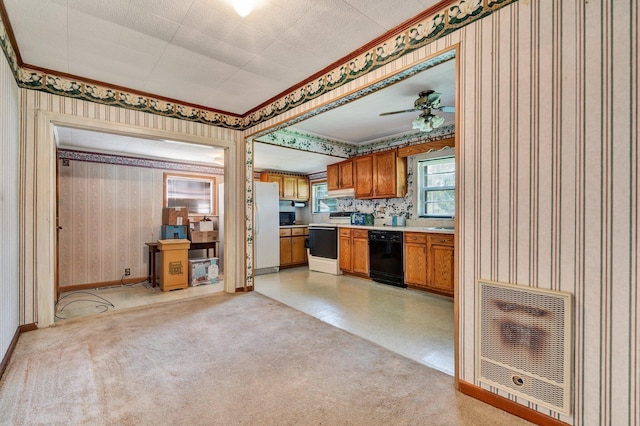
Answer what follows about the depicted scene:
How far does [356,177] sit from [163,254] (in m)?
3.67

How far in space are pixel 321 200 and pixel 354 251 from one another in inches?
92.9

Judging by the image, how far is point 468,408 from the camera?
1.74 m

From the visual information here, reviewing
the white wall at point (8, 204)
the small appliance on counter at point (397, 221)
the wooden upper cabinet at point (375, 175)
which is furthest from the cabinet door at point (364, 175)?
the white wall at point (8, 204)

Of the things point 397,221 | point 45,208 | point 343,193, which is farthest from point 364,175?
point 45,208

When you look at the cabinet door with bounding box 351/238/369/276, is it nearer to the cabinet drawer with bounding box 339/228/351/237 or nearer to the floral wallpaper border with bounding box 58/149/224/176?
the cabinet drawer with bounding box 339/228/351/237

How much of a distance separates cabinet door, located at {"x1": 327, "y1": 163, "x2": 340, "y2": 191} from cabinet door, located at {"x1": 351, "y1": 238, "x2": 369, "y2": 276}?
1340 millimetres

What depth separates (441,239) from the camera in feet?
13.7

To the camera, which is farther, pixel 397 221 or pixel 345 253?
pixel 345 253

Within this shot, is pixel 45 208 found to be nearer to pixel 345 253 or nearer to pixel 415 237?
pixel 345 253

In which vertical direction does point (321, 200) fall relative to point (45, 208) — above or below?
above

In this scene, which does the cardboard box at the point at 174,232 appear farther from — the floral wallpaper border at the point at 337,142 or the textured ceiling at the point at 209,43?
the textured ceiling at the point at 209,43

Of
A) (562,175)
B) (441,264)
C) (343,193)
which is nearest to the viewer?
(562,175)

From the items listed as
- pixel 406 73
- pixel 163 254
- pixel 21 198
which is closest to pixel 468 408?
pixel 406 73

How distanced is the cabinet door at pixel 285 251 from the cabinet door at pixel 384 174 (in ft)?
7.42
